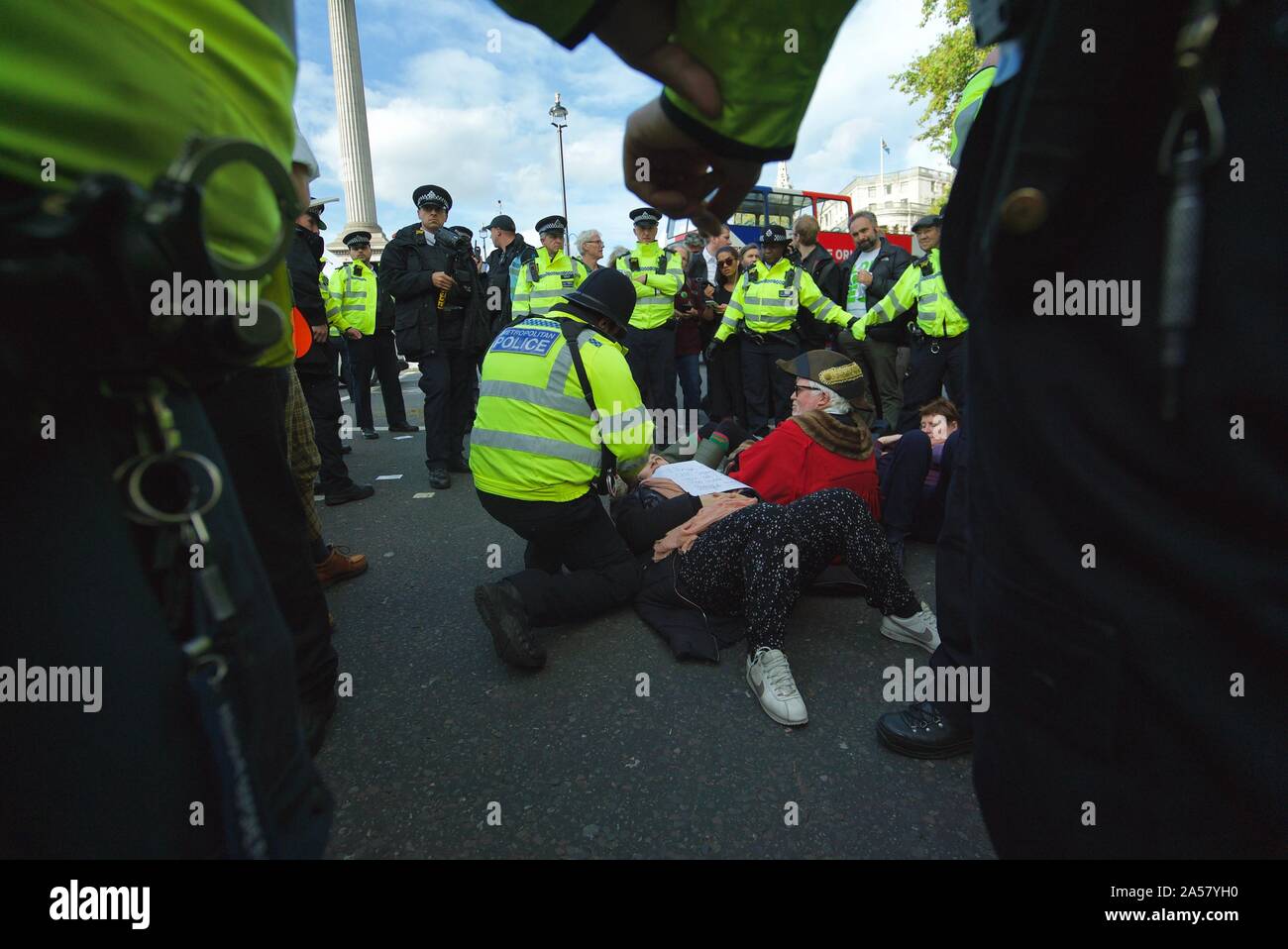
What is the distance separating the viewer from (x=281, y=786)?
1.96 ft

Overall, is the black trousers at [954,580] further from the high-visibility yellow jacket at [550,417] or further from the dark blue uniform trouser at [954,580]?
the high-visibility yellow jacket at [550,417]

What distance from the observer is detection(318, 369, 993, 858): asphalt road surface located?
5.30ft

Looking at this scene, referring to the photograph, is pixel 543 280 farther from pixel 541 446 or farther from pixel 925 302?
pixel 541 446

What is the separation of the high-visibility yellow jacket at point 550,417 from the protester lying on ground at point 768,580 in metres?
0.57

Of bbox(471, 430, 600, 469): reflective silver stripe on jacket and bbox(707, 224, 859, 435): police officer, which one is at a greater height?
bbox(707, 224, 859, 435): police officer

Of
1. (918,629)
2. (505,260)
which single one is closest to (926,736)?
(918,629)

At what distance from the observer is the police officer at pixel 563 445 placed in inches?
107

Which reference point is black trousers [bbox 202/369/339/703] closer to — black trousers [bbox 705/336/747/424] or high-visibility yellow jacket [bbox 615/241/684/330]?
black trousers [bbox 705/336/747/424]

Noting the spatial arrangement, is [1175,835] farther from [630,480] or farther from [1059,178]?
[630,480]

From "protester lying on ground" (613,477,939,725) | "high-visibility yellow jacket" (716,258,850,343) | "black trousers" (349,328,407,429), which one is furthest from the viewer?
"black trousers" (349,328,407,429)

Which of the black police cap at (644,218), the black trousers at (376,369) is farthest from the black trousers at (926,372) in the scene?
the black trousers at (376,369)

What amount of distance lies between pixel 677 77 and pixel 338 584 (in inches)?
121

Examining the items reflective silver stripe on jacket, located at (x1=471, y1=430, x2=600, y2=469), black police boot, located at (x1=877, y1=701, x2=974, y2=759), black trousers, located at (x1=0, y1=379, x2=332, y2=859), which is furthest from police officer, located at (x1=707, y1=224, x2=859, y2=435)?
black trousers, located at (x1=0, y1=379, x2=332, y2=859)

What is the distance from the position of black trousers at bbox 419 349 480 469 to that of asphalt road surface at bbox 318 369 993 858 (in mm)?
2334
